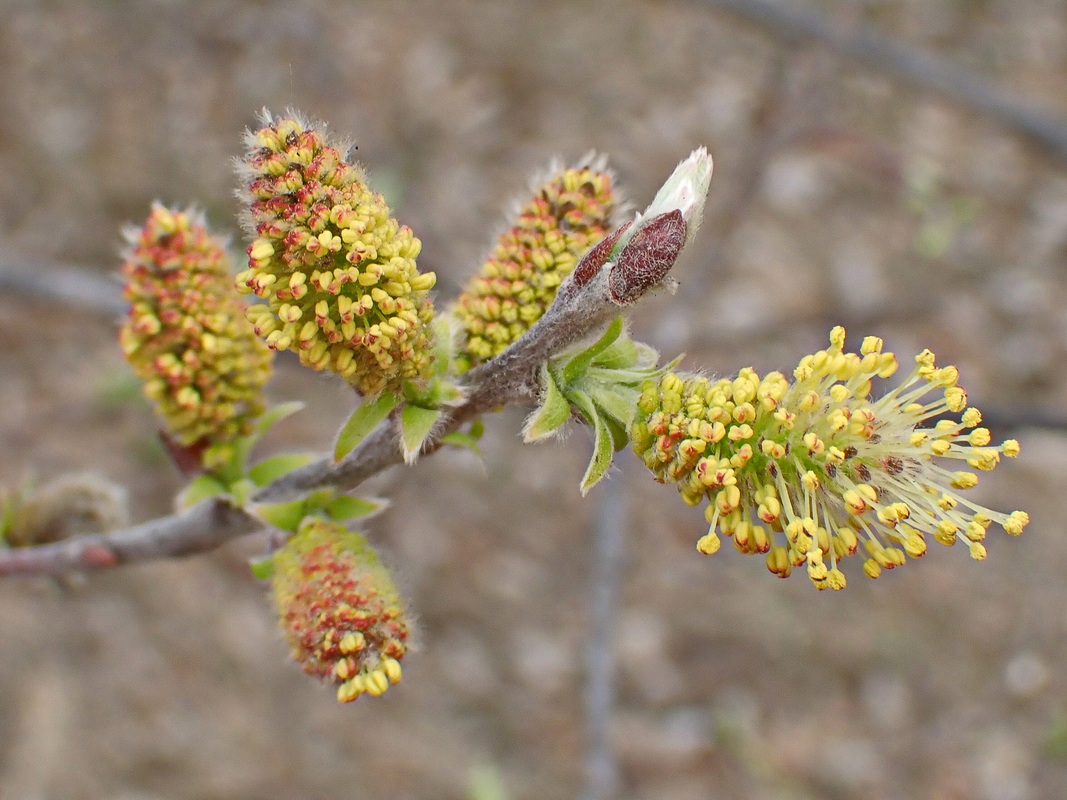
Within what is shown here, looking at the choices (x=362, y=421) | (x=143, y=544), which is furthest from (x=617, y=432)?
(x=143, y=544)

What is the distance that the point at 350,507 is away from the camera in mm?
1635

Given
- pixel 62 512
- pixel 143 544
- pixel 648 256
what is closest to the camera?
pixel 648 256

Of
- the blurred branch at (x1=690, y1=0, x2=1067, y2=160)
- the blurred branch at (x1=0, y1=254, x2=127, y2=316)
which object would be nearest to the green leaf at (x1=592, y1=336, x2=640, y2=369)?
the blurred branch at (x1=0, y1=254, x2=127, y2=316)

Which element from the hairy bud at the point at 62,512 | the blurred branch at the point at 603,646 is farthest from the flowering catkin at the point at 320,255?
the blurred branch at the point at 603,646

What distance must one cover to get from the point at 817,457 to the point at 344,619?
0.73m

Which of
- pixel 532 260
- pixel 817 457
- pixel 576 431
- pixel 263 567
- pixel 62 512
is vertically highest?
pixel 576 431

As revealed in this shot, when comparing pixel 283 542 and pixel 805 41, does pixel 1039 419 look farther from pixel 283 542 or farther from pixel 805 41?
pixel 805 41

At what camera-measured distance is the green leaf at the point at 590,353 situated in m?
1.34

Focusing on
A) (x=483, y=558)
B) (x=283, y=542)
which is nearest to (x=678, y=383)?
(x=283, y=542)

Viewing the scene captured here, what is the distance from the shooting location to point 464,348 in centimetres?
150

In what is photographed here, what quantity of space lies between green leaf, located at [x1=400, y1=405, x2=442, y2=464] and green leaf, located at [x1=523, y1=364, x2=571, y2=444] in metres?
0.17

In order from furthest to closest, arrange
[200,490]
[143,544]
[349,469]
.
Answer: [143,544]
[200,490]
[349,469]

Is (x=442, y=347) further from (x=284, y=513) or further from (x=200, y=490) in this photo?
(x=200, y=490)

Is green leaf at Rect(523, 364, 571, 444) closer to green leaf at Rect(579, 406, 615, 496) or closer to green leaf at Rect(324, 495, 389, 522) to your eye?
green leaf at Rect(579, 406, 615, 496)
